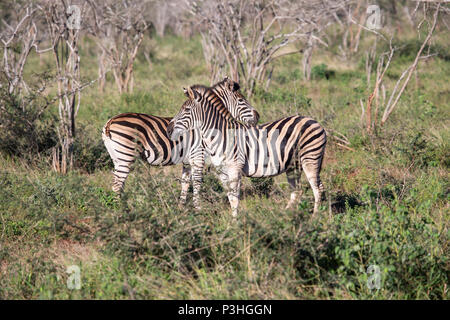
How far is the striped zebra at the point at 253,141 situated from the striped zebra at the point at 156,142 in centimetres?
43

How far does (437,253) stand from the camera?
402 centimetres

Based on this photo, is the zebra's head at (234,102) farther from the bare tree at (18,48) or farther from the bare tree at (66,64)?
the bare tree at (18,48)

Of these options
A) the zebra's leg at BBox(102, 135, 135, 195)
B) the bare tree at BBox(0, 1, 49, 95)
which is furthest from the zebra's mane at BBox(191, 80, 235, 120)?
the bare tree at BBox(0, 1, 49, 95)

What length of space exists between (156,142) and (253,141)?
1.26 metres

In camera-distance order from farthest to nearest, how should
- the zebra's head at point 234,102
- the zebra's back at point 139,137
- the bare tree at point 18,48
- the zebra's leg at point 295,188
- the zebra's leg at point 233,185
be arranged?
the bare tree at point 18,48
the zebra's head at point 234,102
the zebra's back at point 139,137
the zebra's leg at point 233,185
the zebra's leg at point 295,188

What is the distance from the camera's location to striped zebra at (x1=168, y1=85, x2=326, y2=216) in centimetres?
564

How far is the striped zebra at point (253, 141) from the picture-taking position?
18.5 ft

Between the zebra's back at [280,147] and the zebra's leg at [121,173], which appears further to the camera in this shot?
the zebra's leg at [121,173]

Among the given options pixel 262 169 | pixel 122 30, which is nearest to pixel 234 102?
pixel 262 169

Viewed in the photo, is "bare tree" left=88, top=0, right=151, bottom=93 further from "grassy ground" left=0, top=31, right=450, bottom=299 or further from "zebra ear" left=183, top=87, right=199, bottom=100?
"zebra ear" left=183, top=87, right=199, bottom=100

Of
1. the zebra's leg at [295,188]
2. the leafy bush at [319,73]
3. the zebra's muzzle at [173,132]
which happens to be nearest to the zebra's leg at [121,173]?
the zebra's muzzle at [173,132]

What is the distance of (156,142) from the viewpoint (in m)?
6.26

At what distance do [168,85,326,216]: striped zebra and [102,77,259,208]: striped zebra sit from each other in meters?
0.43
